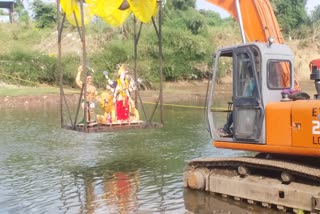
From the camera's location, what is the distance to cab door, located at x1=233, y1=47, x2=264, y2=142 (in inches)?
367

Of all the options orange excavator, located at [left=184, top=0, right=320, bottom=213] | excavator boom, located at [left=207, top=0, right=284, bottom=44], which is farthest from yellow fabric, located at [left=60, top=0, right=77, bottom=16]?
orange excavator, located at [left=184, top=0, right=320, bottom=213]

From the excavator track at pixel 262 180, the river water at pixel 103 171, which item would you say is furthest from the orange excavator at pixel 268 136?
the river water at pixel 103 171

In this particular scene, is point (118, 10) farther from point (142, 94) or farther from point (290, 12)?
point (290, 12)

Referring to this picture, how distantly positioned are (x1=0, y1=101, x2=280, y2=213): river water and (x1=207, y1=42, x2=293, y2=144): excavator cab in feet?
4.33

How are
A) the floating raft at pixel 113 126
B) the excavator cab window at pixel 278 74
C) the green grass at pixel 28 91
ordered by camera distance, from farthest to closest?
the green grass at pixel 28 91
the floating raft at pixel 113 126
the excavator cab window at pixel 278 74

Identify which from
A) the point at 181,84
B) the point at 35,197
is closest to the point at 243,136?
the point at 35,197

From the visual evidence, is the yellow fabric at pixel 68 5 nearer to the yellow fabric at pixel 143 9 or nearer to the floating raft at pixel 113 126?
the yellow fabric at pixel 143 9

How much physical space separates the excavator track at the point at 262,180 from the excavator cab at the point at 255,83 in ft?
1.79

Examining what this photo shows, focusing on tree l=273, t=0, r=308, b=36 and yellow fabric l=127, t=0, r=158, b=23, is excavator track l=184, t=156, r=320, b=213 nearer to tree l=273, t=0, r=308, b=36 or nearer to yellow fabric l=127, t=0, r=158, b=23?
yellow fabric l=127, t=0, r=158, b=23

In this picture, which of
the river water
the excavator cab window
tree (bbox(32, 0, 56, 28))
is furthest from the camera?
tree (bbox(32, 0, 56, 28))

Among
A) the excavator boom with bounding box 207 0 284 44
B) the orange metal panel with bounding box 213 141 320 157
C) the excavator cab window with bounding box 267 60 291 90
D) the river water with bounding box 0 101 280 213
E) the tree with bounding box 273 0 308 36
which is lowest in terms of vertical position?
the river water with bounding box 0 101 280 213

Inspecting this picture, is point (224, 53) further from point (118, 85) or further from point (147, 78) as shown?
point (147, 78)

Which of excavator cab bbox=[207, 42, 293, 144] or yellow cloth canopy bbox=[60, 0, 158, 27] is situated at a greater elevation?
yellow cloth canopy bbox=[60, 0, 158, 27]

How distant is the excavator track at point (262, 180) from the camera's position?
8719mm
